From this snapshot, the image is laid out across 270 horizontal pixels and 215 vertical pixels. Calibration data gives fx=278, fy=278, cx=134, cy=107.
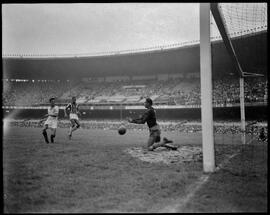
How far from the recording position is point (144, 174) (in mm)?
5598

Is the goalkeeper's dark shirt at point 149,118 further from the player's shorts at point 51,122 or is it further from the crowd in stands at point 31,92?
the crowd in stands at point 31,92

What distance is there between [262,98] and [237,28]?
15.2 meters

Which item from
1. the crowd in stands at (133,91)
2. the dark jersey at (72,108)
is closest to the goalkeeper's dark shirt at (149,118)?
the dark jersey at (72,108)

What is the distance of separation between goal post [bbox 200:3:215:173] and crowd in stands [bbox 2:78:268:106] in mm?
19686

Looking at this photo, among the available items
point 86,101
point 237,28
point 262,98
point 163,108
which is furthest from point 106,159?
point 86,101

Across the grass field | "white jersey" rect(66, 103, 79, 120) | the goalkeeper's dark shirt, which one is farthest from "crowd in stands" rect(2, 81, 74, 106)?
the grass field

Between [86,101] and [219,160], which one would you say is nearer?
[219,160]

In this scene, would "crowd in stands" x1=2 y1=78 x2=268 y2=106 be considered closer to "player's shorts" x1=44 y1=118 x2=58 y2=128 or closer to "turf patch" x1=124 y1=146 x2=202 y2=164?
"turf patch" x1=124 y1=146 x2=202 y2=164

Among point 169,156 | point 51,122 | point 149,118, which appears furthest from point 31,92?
point 169,156

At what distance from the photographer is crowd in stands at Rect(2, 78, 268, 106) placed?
28.4 meters

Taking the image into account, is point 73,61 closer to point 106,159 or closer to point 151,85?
point 151,85

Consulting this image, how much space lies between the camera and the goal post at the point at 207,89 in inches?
233

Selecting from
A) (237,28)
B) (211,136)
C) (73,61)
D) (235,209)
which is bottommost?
(235,209)

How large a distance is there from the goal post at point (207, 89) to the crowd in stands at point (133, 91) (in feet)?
64.6
